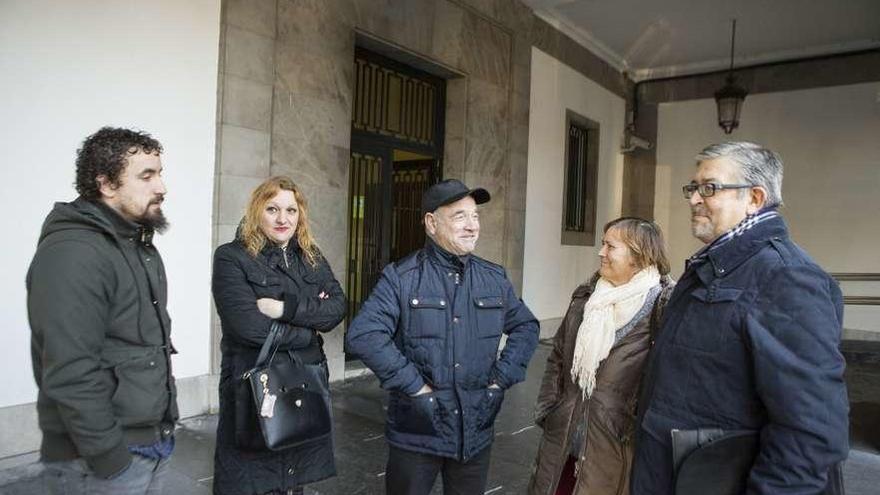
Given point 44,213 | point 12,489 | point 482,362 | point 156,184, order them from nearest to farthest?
point 156,184, point 482,362, point 12,489, point 44,213

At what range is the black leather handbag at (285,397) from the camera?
2.44m

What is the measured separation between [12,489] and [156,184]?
2462 millimetres

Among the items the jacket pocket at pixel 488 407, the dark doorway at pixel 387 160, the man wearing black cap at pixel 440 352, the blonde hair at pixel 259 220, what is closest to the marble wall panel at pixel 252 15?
the dark doorway at pixel 387 160

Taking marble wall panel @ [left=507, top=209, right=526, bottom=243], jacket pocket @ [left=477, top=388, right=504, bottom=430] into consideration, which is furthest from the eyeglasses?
marble wall panel @ [left=507, top=209, right=526, bottom=243]

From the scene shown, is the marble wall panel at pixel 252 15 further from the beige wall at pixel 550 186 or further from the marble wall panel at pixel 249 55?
the beige wall at pixel 550 186

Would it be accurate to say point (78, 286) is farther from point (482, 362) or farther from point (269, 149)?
point (269, 149)

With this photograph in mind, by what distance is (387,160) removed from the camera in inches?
275

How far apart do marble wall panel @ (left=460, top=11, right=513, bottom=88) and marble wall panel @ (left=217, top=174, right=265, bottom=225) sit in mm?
3541

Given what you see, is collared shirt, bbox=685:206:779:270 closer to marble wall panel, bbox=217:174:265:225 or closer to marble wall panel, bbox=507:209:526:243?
marble wall panel, bbox=217:174:265:225

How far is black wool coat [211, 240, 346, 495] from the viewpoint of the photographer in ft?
8.38

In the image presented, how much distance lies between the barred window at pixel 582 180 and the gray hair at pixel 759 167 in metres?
8.45

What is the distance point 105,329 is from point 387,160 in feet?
17.2

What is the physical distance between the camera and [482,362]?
2506mm

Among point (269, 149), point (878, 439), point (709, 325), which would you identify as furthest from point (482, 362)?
point (878, 439)
